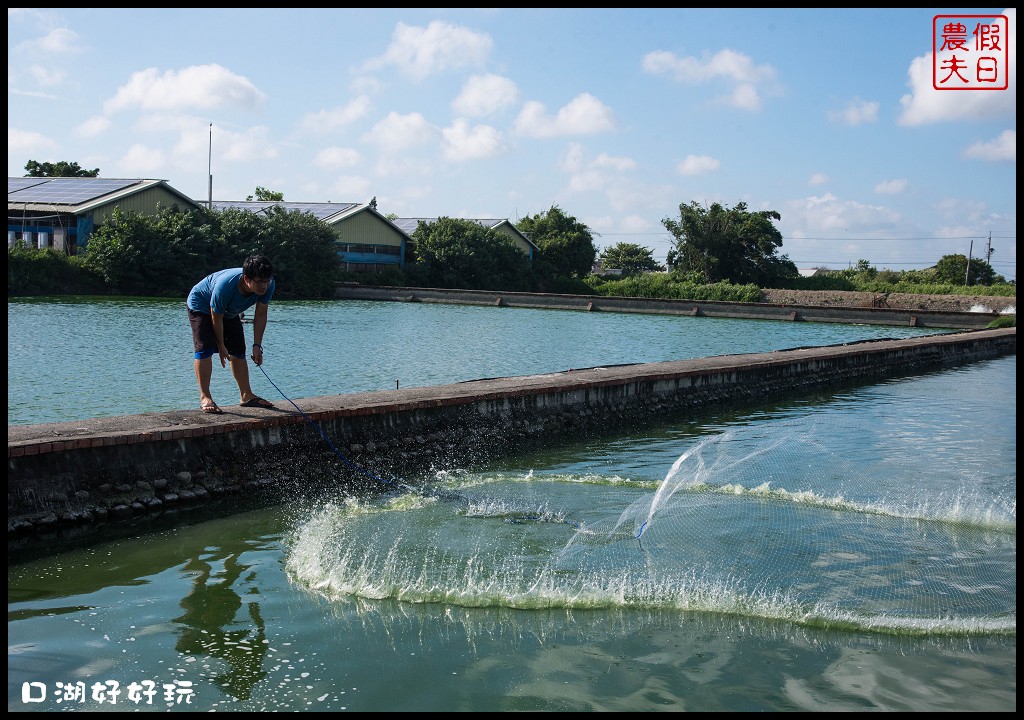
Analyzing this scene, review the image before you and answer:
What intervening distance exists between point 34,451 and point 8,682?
2.63 metres

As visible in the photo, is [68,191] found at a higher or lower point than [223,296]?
higher

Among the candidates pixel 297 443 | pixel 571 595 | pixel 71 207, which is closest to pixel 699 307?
pixel 71 207

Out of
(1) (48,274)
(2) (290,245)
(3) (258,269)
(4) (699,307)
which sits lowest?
(3) (258,269)

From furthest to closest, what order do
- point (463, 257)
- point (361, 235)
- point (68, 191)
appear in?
point (463, 257) → point (361, 235) → point (68, 191)

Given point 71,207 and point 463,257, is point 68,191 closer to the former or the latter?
point 71,207

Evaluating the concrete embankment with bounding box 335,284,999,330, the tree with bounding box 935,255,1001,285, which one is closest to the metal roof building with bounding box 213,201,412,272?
the concrete embankment with bounding box 335,284,999,330

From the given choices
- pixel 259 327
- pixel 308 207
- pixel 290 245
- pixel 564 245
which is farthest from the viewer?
pixel 564 245

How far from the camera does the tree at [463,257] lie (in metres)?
57.9

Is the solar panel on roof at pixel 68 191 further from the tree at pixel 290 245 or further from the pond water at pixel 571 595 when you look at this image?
the pond water at pixel 571 595

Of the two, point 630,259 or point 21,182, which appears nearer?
point 21,182

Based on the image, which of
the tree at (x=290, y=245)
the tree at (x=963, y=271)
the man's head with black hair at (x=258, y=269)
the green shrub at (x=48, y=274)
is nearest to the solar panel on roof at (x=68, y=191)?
the green shrub at (x=48, y=274)

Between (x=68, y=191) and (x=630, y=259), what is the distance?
5007 centimetres

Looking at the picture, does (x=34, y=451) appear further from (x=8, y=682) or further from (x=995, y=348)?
(x=995, y=348)

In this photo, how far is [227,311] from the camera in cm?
829
